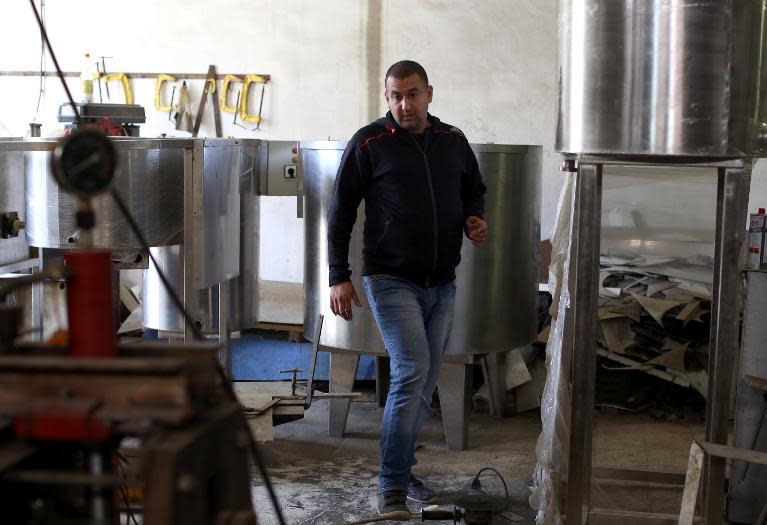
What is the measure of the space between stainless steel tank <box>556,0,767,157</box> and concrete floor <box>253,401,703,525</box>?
1.16 m

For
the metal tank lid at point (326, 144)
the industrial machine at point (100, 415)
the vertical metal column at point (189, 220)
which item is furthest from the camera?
the metal tank lid at point (326, 144)

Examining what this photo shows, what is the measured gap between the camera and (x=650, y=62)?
2180 mm

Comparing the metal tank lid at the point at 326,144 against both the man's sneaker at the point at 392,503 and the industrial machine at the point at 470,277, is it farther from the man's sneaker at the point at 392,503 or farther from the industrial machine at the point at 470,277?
the man's sneaker at the point at 392,503

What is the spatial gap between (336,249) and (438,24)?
2263 millimetres

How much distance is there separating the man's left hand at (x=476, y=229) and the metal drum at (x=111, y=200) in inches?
35.8

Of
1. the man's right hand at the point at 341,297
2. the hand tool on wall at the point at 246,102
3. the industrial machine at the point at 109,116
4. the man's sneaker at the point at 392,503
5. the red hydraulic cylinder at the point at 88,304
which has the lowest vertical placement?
the man's sneaker at the point at 392,503

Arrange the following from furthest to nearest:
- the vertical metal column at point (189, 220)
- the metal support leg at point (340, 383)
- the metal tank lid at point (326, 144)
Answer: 1. the metal support leg at point (340, 383)
2. the metal tank lid at point (326, 144)
3. the vertical metal column at point (189, 220)

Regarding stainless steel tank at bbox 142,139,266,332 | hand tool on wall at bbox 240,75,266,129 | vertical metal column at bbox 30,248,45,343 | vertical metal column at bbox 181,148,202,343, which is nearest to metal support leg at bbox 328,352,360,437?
stainless steel tank at bbox 142,139,266,332

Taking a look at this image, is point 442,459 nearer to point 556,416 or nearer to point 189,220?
point 556,416

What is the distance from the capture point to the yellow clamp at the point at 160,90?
485 centimetres

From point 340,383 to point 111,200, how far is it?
1090 mm

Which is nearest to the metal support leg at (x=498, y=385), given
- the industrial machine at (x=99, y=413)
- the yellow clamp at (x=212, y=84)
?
the yellow clamp at (x=212, y=84)

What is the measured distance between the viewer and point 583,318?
2.40 meters

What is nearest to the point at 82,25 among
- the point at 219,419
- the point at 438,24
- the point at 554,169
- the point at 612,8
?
the point at 438,24
